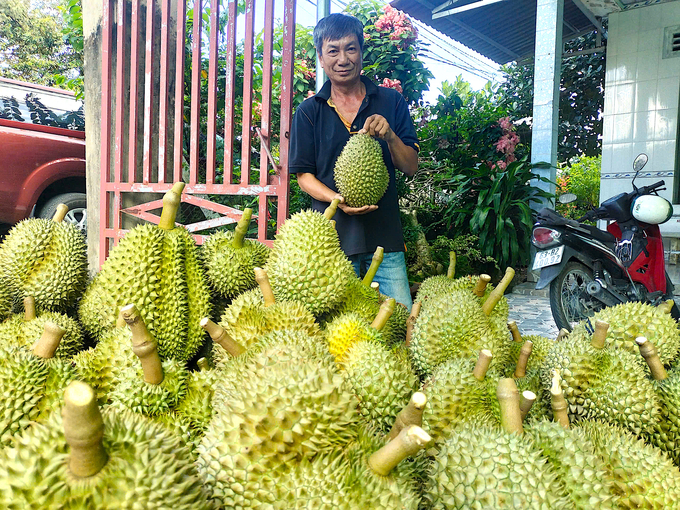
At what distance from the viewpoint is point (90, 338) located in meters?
1.24

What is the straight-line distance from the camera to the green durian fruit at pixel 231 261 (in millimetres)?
1307

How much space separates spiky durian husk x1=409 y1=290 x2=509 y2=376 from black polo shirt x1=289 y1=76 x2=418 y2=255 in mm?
1095

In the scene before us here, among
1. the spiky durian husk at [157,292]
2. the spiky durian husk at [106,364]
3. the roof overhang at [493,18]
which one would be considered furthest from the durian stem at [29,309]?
the roof overhang at [493,18]

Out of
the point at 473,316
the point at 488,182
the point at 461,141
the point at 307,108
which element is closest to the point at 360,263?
the point at 307,108

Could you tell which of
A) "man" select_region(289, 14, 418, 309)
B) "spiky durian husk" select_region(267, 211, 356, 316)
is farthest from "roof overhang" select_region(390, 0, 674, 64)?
"spiky durian husk" select_region(267, 211, 356, 316)

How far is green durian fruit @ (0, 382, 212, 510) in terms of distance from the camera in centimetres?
47

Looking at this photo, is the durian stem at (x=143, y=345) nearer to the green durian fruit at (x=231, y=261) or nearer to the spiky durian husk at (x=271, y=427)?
the spiky durian husk at (x=271, y=427)

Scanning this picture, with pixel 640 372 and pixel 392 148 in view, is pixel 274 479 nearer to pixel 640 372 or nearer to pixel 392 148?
pixel 640 372

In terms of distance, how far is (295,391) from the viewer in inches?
26.3

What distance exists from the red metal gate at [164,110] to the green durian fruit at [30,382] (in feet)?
6.82

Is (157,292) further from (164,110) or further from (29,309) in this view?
(164,110)

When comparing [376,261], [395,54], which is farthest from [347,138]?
[395,54]

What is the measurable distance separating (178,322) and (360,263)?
139cm

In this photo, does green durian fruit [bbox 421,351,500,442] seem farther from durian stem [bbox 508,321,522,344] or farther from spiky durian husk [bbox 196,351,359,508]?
durian stem [bbox 508,321,522,344]
